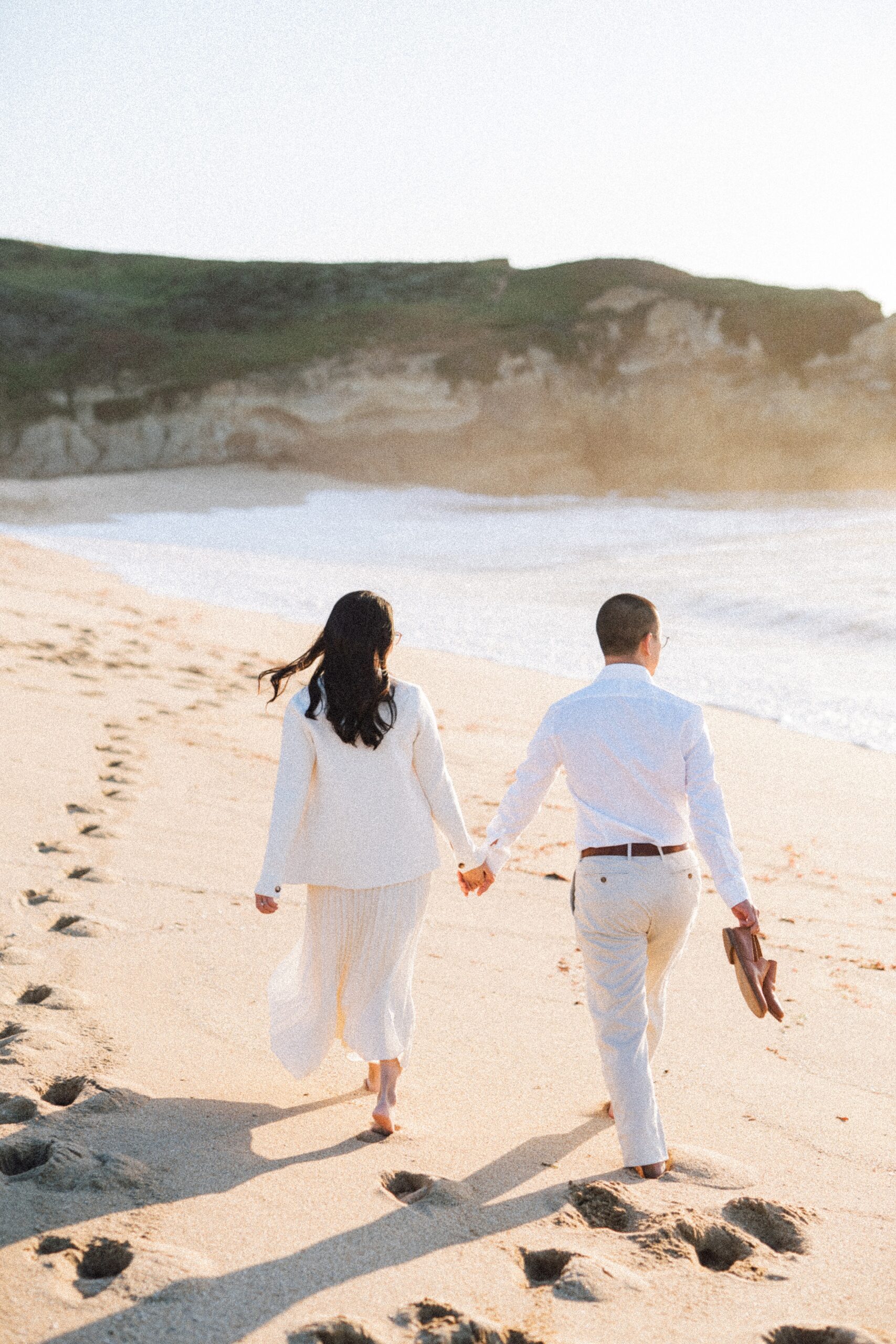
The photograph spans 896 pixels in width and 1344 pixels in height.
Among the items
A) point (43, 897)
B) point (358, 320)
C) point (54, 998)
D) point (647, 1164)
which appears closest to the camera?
point (647, 1164)

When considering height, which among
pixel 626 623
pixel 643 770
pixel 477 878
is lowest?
pixel 477 878

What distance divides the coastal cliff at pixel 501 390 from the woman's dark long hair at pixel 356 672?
3809cm

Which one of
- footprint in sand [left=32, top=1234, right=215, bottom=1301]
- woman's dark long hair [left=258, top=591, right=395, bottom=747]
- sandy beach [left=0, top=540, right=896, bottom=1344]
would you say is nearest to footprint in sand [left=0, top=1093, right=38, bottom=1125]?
sandy beach [left=0, top=540, right=896, bottom=1344]

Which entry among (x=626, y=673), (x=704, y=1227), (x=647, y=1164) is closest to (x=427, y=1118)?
(x=647, y=1164)

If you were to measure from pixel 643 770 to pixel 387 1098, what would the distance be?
3.63ft

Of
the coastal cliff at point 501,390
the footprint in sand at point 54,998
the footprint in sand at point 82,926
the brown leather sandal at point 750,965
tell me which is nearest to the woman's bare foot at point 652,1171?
the brown leather sandal at point 750,965

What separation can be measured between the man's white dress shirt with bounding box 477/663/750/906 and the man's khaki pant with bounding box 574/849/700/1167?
0.08 metres

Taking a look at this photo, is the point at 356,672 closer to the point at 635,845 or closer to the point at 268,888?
the point at 268,888

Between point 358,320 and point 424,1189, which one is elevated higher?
point 358,320

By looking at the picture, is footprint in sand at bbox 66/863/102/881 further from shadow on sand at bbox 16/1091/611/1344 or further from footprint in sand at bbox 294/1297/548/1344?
footprint in sand at bbox 294/1297/548/1344

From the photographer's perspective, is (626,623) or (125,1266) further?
(626,623)

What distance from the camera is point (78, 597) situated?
12.7 m

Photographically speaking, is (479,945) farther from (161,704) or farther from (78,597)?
(78,597)

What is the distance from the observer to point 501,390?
133 feet
